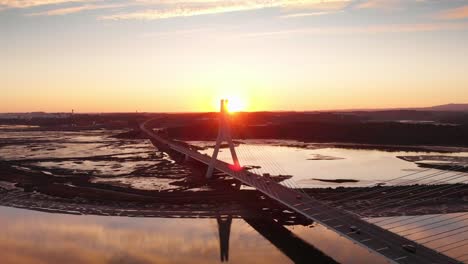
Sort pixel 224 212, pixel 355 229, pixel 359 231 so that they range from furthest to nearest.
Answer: pixel 224 212
pixel 355 229
pixel 359 231

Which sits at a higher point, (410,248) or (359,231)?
(359,231)

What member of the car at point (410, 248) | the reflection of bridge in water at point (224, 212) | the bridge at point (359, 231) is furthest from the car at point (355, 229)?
the reflection of bridge in water at point (224, 212)

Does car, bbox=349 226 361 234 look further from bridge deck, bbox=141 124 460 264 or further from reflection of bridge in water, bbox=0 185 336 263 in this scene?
reflection of bridge in water, bbox=0 185 336 263

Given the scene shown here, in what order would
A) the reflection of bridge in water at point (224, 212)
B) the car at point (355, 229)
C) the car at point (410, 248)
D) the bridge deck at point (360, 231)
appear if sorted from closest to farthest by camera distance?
1. the bridge deck at point (360, 231)
2. the car at point (410, 248)
3. the car at point (355, 229)
4. the reflection of bridge in water at point (224, 212)

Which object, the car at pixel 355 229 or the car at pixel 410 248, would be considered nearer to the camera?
the car at pixel 410 248

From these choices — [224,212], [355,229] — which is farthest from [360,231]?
[224,212]

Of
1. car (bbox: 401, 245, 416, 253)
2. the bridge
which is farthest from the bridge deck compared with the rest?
car (bbox: 401, 245, 416, 253)

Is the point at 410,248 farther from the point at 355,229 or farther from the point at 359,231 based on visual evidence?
the point at 355,229

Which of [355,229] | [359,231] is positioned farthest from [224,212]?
[359,231]

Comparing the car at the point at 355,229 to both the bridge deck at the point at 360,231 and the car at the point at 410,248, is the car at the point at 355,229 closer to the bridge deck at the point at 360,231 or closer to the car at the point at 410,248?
the bridge deck at the point at 360,231

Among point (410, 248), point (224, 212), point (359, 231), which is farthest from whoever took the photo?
point (224, 212)

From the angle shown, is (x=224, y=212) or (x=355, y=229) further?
(x=224, y=212)

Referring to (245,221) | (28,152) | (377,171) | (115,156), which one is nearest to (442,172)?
(377,171)

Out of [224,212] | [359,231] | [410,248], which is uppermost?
[359,231]
